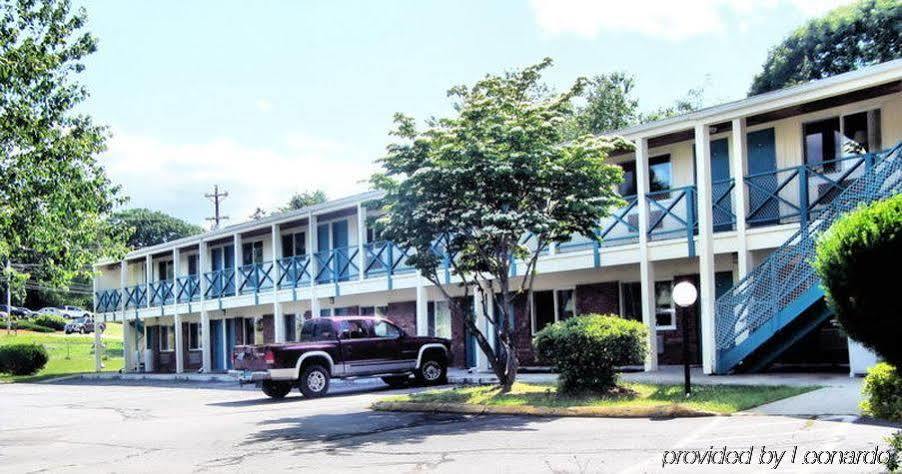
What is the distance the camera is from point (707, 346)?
56.4ft

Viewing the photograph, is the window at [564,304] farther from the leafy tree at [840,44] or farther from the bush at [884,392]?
the leafy tree at [840,44]

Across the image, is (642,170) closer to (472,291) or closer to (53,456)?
(472,291)

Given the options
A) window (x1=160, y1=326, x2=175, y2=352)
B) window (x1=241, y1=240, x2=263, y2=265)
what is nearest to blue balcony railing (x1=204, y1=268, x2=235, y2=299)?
window (x1=241, y1=240, x2=263, y2=265)

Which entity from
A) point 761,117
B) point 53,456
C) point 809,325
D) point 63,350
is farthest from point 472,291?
point 63,350

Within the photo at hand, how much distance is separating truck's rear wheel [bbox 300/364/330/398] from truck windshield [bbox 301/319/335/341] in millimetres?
788

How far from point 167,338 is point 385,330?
23.2m

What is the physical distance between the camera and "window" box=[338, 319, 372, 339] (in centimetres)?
2025

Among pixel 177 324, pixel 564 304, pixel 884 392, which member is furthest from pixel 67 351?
pixel 884 392

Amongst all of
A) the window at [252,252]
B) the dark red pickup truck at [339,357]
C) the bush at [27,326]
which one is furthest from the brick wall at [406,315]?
the bush at [27,326]

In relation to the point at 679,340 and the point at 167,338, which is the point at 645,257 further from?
the point at 167,338

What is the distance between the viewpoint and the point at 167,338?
135ft

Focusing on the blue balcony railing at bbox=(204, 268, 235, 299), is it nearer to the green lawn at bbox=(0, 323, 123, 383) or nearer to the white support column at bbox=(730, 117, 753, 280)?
the green lawn at bbox=(0, 323, 123, 383)

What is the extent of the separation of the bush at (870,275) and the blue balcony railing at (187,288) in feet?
102

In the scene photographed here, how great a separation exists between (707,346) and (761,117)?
495 cm
